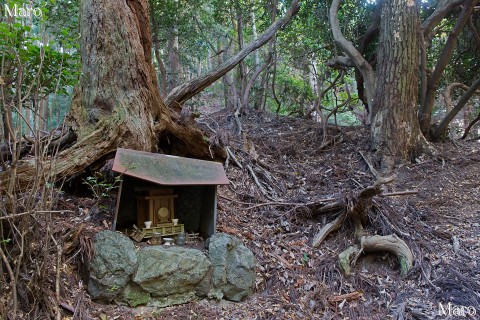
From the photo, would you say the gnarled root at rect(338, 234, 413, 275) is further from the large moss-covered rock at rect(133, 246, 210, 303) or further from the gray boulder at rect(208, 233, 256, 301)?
the large moss-covered rock at rect(133, 246, 210, 303)

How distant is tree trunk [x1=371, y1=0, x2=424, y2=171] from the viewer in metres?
5.90

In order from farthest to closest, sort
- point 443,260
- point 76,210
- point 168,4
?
1. point 168,4
2. point 443,260
3. point 76,210

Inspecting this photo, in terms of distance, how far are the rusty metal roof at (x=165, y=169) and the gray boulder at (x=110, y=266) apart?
56cm

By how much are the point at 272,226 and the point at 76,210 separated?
7.21ft

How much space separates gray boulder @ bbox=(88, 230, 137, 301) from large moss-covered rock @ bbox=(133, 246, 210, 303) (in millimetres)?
91

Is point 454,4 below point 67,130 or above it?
above

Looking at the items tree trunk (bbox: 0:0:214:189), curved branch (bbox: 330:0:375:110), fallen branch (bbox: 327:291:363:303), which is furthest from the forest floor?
curved branch (bbox: 330:0:375:110)

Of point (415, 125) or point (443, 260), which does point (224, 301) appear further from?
point (415, 125)

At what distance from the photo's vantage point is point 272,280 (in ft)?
11.4

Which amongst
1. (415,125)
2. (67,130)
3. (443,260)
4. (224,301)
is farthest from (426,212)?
(67,130)

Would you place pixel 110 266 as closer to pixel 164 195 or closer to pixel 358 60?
pixel 164 195

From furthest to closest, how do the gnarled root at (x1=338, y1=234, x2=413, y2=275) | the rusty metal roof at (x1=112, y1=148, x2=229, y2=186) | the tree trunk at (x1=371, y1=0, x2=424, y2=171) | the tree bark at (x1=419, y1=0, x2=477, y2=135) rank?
the tree bark at (x1=419, y1=0, x2=477, y2=135) < the tree trunk at (x1=371, y1=0, x2=424, y2=171) < the gnarled root at (x1=338, y1=234, x2=413, y2=275) < the rusty metal roof at (x1=112, y1=148, x2=229, y2=186)

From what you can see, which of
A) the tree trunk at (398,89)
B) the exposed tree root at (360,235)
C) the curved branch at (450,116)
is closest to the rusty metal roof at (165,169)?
the exposed tree root at (360,235)

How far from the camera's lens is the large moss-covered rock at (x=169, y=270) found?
9.39ft
